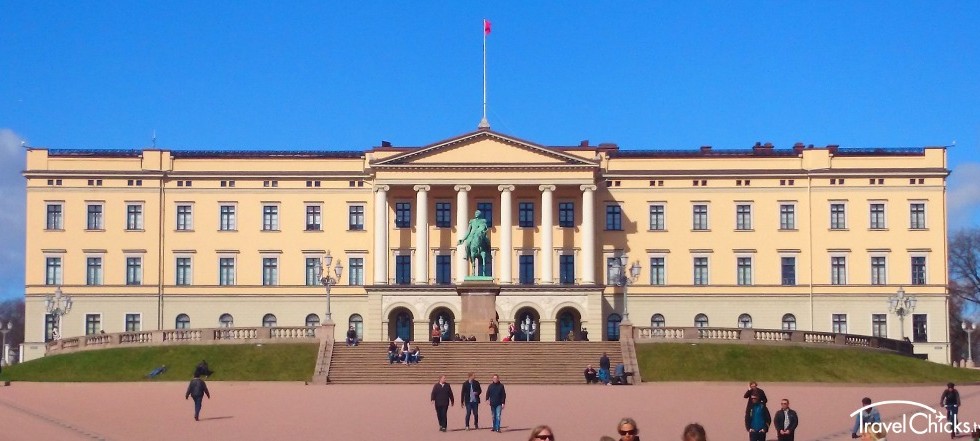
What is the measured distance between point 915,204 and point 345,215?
33424 millimetres

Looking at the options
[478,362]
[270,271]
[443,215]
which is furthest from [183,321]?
[478,362]

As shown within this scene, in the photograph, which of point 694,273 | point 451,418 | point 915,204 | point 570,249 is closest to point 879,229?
point 915,204

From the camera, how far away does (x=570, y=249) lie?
296ft

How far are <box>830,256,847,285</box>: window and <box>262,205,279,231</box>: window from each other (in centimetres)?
3276

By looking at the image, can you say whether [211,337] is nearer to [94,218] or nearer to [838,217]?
[94,218]

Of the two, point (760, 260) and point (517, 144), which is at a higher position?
point (517, 144)

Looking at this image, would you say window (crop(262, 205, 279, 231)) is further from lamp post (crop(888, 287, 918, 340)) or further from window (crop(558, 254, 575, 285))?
lamp post (crop(888, 287, 918, 340))

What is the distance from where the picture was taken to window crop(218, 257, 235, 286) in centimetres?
9138

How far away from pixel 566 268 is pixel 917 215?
2074 cm

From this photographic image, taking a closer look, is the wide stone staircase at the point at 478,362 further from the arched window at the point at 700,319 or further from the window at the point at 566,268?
the arched window at the point at 700,319

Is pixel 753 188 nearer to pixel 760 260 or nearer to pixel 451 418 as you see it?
pixel 760 260

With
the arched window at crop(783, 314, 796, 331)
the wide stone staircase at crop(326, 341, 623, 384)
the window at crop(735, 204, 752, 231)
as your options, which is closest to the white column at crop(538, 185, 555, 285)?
the window at crop(735, 204, 752, 231)

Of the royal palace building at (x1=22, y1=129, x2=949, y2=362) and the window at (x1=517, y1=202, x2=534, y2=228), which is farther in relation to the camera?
the window at (x1=517, y1=202, x2=534, y2=228)

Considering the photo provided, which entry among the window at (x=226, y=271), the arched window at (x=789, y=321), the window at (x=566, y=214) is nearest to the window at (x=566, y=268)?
the window at (x=566, y=214)
